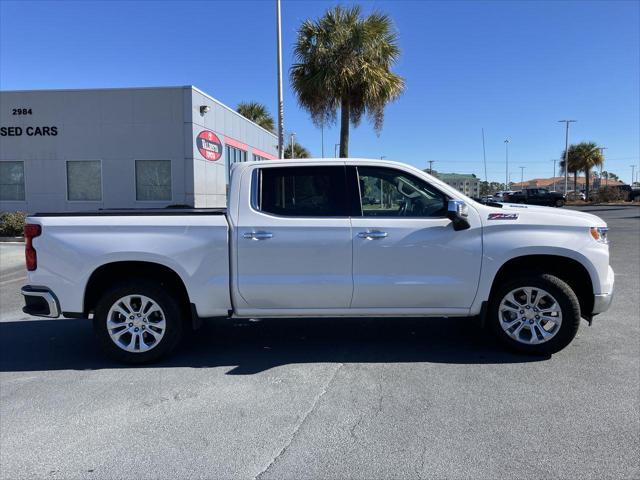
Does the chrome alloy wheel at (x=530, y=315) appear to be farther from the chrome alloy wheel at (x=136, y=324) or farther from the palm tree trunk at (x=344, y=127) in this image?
the palm tree trunk at (x=344, y=127)

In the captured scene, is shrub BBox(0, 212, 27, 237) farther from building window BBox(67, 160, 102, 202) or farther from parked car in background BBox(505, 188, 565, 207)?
parked car in background BBox(505, 188, 565, 207)

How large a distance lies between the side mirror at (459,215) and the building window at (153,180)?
1404 centimetres

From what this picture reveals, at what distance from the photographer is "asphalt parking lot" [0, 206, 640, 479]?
3092mm

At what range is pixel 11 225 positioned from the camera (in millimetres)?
15023

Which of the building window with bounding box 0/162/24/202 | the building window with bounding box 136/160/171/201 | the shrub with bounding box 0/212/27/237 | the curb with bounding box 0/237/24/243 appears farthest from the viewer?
the building window with bounding box 0/162/24/202

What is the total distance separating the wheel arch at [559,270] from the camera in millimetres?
4801

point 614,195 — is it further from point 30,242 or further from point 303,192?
point 30,242

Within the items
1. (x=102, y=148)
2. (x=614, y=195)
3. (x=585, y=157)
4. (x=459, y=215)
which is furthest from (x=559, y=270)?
(x=585, y=157)

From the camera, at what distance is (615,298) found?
23.9 ft

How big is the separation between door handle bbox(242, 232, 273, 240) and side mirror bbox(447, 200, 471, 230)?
1655mm

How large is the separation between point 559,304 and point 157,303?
3765 millimetres

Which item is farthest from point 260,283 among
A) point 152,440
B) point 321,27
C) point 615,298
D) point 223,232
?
point 321,27

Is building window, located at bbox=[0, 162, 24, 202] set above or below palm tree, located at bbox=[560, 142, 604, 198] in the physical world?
below

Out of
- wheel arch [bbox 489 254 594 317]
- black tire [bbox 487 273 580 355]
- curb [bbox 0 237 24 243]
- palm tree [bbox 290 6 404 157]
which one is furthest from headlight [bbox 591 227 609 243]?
curb [bbox 0 237 24 243]
